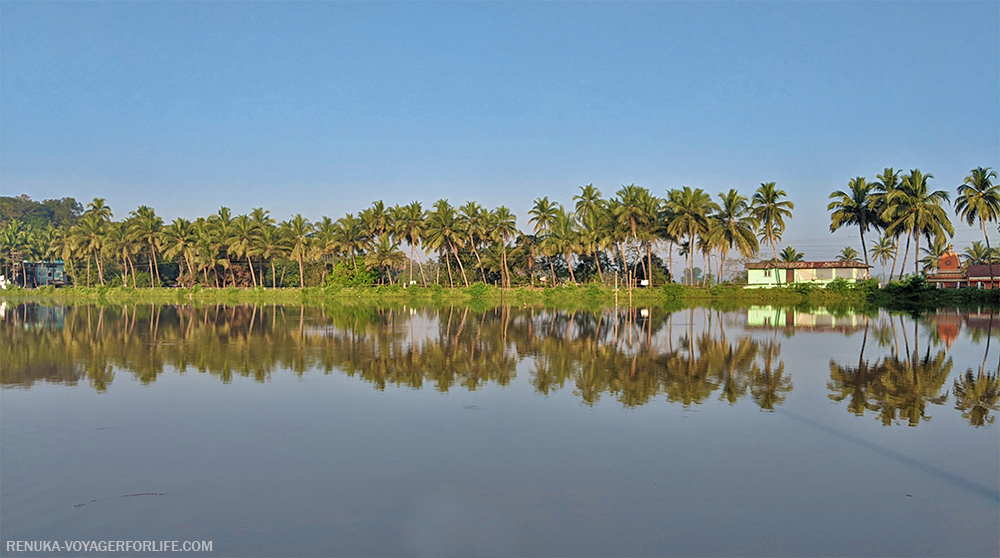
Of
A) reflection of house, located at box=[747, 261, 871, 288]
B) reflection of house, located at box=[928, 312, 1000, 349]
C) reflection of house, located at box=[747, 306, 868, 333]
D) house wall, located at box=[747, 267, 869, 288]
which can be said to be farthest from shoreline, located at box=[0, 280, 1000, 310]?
reflection of house, located at box=[928, 312, 1000, 349]

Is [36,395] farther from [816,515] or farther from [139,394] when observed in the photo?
[816,515]

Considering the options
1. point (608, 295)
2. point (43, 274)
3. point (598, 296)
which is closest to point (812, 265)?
point (608, 295)

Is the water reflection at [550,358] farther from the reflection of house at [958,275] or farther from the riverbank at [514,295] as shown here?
the reflection of house at [958,275]

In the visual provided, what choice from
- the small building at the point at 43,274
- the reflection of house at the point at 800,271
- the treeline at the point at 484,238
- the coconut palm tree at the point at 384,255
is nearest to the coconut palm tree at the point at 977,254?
the treeline at the point at 484,238

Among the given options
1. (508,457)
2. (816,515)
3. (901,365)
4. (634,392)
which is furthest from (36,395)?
(901,365)

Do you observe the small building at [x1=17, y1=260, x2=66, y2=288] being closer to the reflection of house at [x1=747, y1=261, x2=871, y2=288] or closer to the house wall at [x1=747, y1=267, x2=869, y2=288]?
the house wall at [x1=747, y1=267, x2=869, y2=288]

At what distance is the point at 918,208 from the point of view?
54.2m

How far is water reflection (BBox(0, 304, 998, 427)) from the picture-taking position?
12438mm

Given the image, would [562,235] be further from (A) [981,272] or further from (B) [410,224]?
(A) [981,272]

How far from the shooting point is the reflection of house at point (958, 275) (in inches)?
2795

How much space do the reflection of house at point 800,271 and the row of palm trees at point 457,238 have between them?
5.74 metres

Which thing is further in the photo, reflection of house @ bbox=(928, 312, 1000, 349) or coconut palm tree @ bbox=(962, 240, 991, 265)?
coconut palm tree @ bbox=(962, 240, 991, 265)

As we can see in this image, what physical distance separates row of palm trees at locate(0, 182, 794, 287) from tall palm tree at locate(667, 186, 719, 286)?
0.11m

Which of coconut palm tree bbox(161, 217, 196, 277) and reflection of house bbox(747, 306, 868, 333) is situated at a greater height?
coconut palm tree bbox(161, 217, 196, 277)
